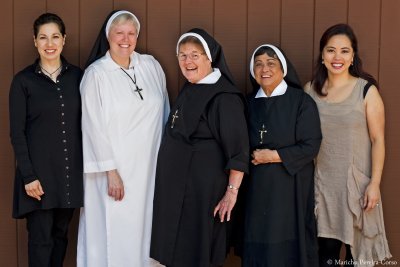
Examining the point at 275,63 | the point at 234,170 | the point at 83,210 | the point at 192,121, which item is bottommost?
the point at 83,210

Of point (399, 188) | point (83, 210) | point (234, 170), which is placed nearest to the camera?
point (234, 170)

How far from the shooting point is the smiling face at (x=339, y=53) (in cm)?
344

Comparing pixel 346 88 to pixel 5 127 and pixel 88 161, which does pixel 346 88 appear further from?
pixel 5 127

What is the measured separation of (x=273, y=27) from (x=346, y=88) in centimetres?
77

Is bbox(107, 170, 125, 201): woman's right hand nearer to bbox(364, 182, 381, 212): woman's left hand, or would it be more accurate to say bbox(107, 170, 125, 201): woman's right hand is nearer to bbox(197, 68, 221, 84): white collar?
bbox(197, 68, 221, 84): white collar

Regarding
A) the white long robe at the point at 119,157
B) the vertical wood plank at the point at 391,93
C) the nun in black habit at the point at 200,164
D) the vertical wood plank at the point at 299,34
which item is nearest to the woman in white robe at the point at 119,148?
the white long robe at the point at 119,157

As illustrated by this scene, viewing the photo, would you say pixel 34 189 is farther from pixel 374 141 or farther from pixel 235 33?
pixel 374 141

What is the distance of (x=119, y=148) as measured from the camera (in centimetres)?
355

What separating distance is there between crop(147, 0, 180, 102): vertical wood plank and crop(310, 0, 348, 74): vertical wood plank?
0.94 meters

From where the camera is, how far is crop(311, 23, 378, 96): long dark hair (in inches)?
136

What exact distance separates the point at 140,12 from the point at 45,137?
3.71 ft

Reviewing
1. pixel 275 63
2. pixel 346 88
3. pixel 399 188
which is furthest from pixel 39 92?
pixel 399 188

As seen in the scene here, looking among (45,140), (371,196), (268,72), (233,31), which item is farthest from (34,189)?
(371,196)

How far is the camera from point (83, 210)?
3705 millimetres
